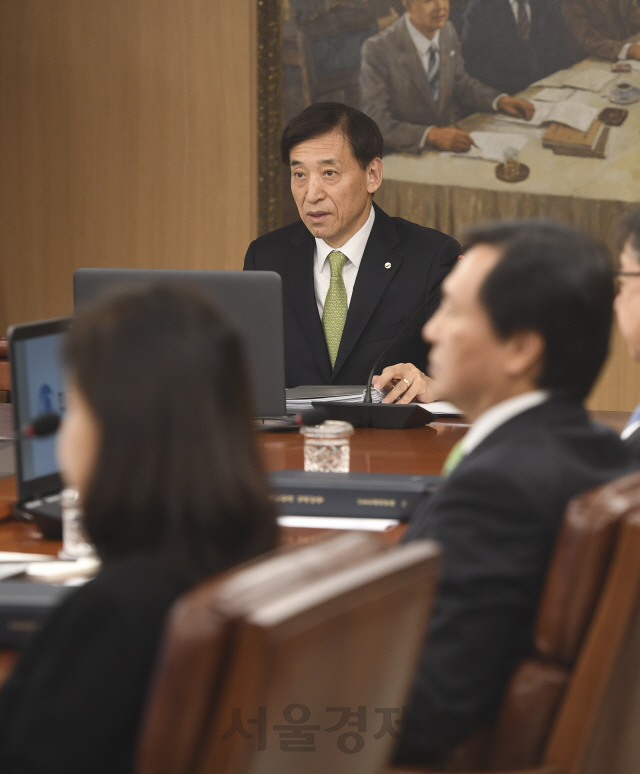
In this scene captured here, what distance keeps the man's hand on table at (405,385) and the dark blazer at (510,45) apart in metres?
2.46

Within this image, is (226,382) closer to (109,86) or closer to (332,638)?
(332,638)

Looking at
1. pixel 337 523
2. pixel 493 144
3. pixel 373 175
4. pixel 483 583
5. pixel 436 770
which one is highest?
pixel 493 144

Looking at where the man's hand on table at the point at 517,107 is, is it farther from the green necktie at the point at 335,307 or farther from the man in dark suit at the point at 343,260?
the green necktie at the point at 335,307

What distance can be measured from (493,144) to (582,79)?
0.51 m

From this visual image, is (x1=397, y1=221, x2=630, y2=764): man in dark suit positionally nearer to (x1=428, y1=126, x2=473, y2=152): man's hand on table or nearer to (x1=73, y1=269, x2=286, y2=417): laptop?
(x1=73, y1=269, x2=286, y2=417): laptop

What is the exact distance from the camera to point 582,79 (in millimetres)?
4984

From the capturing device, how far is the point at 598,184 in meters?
5.03

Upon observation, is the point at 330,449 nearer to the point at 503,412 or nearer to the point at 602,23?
the point at 503,412

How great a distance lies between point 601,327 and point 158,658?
0.76 m

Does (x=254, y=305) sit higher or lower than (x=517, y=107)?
lower

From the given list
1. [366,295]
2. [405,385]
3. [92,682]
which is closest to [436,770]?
[92,682]

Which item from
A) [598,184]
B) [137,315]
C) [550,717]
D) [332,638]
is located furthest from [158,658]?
[598,184]

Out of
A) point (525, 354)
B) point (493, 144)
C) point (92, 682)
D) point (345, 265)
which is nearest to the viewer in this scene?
point (92, 682)

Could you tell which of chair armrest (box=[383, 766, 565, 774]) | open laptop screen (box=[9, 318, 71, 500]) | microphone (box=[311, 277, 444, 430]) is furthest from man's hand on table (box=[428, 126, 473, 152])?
chair armrest (box=[383, 766, 565, 774])
